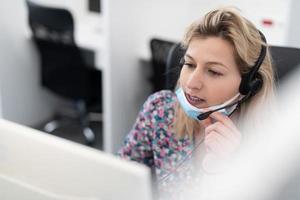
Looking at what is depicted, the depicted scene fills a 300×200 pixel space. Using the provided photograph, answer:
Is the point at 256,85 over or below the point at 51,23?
over

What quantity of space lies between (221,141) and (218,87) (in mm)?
133

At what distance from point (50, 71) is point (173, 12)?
864mm

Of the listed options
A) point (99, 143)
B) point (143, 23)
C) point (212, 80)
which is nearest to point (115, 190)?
point (212, 80)

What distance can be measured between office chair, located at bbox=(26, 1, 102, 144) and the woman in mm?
1503

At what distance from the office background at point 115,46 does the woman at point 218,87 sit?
105 centimetres

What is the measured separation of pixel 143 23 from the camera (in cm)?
248

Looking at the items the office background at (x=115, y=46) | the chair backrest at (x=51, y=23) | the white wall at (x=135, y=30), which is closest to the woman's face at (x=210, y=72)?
the office background at (x=115, y=46)

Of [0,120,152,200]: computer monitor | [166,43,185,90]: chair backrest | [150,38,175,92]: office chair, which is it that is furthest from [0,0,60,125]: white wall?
[0,120,152,200]: computer monitor

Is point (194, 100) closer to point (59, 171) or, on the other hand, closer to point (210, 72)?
point (210, 72)

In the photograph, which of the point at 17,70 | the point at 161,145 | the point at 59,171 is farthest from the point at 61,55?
the point at 59,171

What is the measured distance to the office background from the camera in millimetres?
2322

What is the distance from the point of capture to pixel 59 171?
23.7 inches

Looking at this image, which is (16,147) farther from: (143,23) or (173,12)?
(173,12)

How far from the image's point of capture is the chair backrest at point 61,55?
2479 mm
